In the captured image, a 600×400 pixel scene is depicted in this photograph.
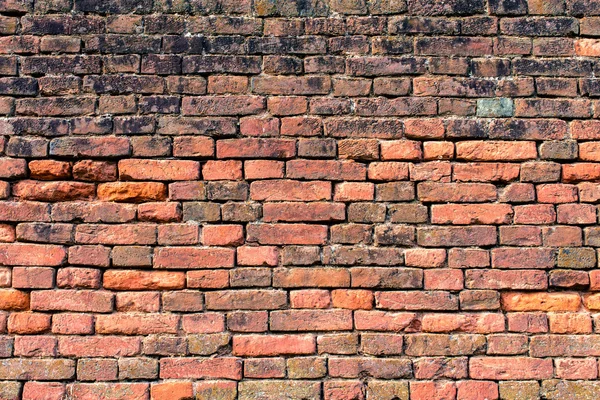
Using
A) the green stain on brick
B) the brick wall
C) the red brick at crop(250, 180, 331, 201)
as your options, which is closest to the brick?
the brick wall

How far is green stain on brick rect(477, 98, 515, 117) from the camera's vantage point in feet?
7.83

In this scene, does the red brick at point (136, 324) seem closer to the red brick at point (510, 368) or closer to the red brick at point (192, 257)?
the red brick at point (192, 257)

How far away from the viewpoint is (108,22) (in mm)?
2426

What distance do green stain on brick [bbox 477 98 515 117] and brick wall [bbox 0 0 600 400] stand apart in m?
0.01

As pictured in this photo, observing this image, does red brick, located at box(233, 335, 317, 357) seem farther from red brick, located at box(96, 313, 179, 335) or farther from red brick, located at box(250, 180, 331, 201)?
red brick, located at box(250, 180, 331, 201)

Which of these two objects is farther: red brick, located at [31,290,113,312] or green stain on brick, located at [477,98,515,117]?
green stain on brick, located at [477,98,515,117]

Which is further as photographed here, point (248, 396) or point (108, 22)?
point (108, 22)

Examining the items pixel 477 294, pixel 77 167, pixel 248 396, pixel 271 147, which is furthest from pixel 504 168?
pixel 77 167

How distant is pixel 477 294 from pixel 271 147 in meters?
1.14

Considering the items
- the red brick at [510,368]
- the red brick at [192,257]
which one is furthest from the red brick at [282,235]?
the red brick at [510,368]

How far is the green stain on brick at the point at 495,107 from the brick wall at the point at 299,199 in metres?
0.01

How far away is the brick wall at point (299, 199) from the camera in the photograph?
7.38 feet

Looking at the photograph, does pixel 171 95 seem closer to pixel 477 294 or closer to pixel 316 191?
pixel 316 191

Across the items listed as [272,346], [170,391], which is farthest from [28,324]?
[272,346]
